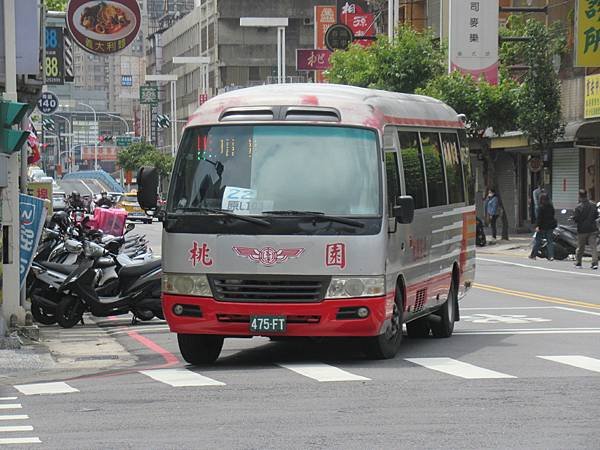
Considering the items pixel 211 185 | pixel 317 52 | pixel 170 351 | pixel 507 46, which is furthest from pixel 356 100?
pixel 317 52

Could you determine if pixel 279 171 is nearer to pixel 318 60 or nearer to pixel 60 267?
pixel 60 267

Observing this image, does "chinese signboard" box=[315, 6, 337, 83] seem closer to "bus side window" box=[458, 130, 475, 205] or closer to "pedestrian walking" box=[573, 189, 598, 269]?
"pedestrian walking" box=[573, 189, 598, 269]

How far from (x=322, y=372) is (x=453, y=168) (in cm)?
537

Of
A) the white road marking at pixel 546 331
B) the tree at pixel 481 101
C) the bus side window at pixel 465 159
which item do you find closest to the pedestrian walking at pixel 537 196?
the tree at pixel 481 101

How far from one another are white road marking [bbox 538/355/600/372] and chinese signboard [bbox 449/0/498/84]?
110 feet

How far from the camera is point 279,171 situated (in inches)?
582

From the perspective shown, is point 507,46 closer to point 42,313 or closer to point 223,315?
point 42,313

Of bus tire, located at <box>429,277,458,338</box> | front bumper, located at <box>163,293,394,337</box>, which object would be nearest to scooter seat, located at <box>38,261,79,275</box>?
bus tire, located at <box>429,277,458,338</box>

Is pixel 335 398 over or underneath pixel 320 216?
underneath

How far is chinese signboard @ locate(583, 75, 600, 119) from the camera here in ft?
150

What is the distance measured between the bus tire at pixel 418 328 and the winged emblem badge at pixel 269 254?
14.3 ft

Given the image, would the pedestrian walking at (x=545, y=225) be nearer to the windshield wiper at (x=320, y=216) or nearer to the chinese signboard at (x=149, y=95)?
the windshield wiper at (x=320, y=216)

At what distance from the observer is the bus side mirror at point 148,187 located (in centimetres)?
1505

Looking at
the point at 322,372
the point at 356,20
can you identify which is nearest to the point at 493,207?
the point at 356,20
